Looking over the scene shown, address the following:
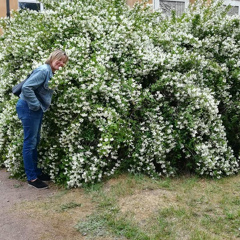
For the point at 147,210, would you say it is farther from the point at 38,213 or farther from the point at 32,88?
the point at 32,88

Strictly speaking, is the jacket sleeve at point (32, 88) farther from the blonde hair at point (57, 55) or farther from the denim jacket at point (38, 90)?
the blonde hair at point (57, 55)

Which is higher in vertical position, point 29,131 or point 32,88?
point 32,88

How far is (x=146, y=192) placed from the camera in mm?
4152

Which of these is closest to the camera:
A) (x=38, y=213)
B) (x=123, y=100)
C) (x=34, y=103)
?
(x=38, y=213)

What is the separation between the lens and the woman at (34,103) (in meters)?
4.29

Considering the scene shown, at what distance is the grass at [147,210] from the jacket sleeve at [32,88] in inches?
47.5

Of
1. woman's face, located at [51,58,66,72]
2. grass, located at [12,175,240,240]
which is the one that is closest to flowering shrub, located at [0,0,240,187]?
woman's face, located at [51,58,66,72]

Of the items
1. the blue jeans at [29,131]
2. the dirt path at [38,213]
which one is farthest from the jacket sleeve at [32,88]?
the dirt path at [38,213]

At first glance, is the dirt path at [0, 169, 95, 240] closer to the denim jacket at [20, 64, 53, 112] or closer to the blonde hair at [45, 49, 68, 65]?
the denim jacket at [20, 64, 53, 112]

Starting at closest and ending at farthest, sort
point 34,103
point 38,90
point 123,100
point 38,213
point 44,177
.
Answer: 1. point 38,213
2. point 34,103
3. point 38,90
4. point 123,100
5. point 44,177

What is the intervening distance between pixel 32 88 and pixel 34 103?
0.20m

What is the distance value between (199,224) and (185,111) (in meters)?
1.87

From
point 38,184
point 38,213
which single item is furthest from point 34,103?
point 38,213

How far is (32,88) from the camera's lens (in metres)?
4.30
